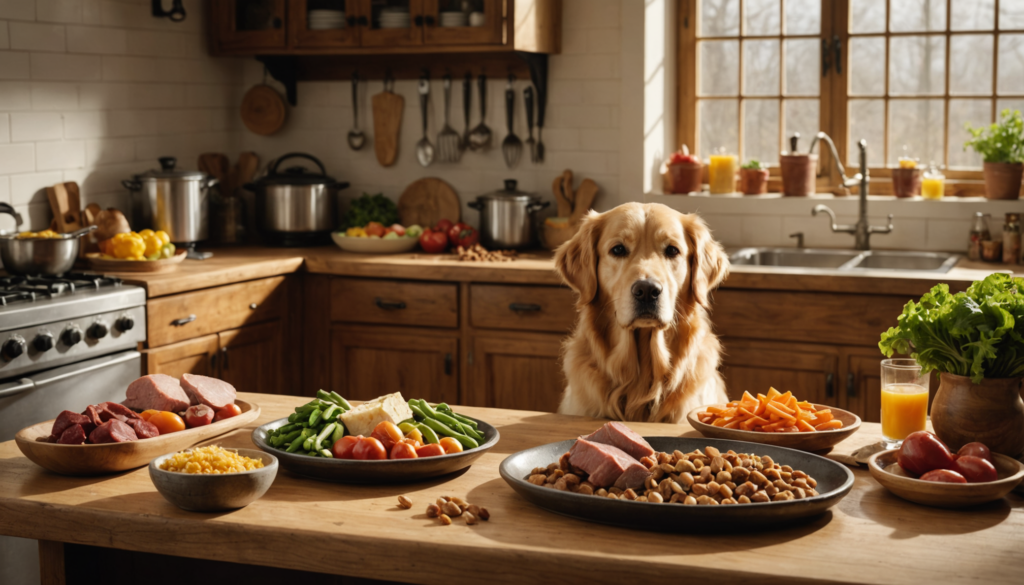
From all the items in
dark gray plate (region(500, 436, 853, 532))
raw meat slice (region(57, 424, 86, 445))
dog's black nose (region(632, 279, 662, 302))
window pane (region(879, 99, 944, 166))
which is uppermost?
window pane (region(879, 99, 944, 166))

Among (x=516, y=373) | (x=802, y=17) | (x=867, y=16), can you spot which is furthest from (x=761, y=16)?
(x=516, y=373)

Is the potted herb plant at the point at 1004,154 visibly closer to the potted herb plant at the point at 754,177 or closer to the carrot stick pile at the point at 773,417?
the potted herb plant at the point at 754,177

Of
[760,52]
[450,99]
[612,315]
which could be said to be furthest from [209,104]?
[612,315]

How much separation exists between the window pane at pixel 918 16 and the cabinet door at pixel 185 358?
9.79 ft

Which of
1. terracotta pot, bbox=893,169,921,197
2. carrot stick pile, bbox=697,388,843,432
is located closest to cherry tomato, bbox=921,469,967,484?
carrot stick pile, bbox=697,388,843,432

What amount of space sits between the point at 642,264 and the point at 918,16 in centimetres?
238

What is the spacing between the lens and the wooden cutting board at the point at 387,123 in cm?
483

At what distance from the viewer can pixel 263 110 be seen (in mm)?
5020

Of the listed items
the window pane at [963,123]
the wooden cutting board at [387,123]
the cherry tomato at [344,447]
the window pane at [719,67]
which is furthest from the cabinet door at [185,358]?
the window pane at [963,123]

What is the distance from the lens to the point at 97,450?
1.68 metres

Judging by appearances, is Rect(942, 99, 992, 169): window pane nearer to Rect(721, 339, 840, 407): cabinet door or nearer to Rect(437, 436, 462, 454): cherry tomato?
Rect(721, 339, 840, 407): cabinet door

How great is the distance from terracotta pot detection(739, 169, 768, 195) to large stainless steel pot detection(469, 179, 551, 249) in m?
0.87

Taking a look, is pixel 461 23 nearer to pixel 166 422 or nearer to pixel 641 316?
pixel 641 316

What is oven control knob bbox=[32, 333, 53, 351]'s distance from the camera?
310 centimetres
